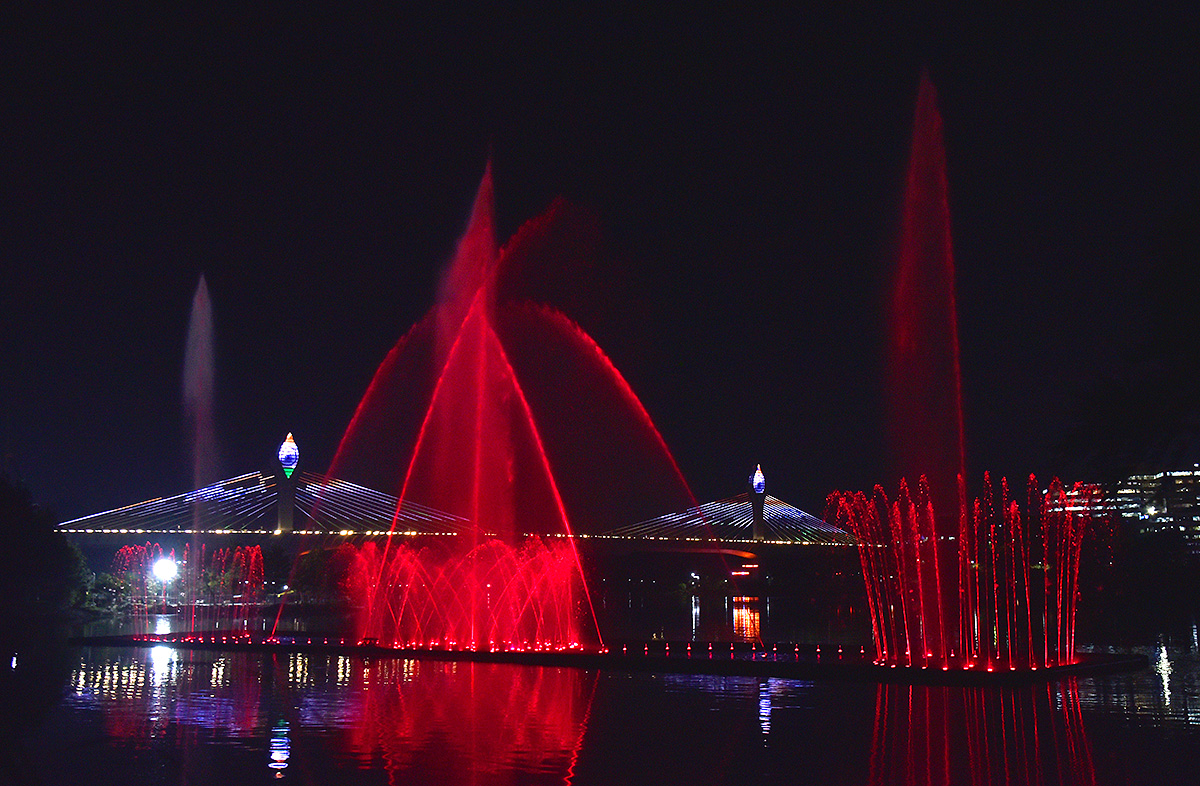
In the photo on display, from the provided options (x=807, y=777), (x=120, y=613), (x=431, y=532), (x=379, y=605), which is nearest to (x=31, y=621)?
(x=120, y=613)

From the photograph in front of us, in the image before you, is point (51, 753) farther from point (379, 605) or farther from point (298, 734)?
point (379, 605)

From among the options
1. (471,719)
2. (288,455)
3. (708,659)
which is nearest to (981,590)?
(708,659)

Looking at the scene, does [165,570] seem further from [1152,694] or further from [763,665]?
[1152,694]

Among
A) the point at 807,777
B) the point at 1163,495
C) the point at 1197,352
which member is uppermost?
the point at 1197,352

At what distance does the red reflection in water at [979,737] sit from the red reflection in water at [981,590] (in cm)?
360

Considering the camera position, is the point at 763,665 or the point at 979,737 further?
the point at 763,665

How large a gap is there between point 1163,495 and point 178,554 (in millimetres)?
77365

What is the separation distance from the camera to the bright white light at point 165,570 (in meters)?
68.9

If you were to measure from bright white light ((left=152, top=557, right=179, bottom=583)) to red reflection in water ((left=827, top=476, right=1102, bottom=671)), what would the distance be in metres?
42.2

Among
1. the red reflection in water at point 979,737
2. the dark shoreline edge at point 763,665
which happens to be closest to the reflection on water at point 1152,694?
the red reflection in water at point 979,737

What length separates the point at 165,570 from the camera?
6962 cm

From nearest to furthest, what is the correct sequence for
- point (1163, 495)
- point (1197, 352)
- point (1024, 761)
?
point (1197, 352) → point (1163, 495) → point (1024, 761)

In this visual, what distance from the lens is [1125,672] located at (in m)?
21.5

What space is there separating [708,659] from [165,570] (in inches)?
2148
